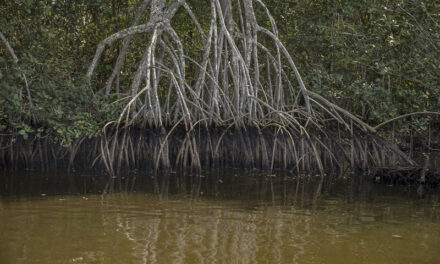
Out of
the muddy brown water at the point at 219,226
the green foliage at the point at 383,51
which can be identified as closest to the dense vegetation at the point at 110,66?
the green foliage at the point at 383,51

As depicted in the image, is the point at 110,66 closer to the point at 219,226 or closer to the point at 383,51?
the point at 383,51

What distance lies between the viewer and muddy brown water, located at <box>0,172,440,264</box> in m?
3.84

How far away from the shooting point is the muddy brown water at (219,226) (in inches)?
151

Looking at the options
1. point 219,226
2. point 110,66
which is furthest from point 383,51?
point 110,66

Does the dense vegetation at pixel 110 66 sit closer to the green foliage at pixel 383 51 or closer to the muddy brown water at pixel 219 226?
the green foliage at pixel 383 51

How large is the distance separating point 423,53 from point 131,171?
3.99 metres

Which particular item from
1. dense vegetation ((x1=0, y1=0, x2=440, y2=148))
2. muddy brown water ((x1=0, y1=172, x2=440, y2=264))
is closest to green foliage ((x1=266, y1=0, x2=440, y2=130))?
dense vegetation ((x1=0, y1=0, x2=440, y2=148))

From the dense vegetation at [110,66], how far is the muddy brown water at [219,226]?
1042mm

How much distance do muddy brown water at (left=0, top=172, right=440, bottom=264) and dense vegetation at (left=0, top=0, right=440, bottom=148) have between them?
104 cm

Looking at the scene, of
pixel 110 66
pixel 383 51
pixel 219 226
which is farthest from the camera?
pixel 110 66

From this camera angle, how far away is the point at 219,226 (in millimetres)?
4605

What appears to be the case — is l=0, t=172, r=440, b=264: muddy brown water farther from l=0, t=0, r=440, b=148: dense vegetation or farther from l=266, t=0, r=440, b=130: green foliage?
l=266, t=0, r=440, b=130: green foliage

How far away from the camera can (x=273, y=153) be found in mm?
7512

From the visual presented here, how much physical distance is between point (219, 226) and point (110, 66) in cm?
567
